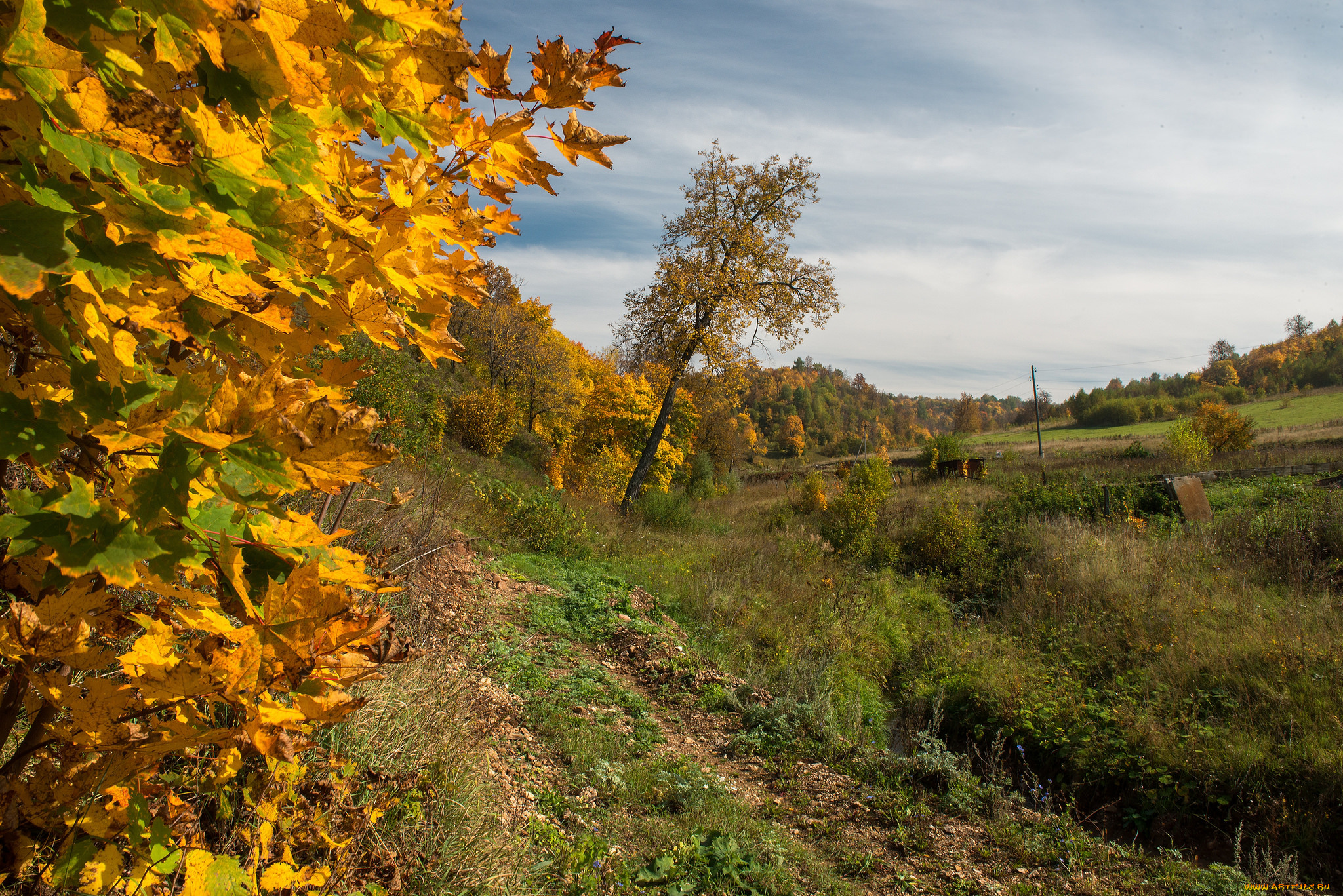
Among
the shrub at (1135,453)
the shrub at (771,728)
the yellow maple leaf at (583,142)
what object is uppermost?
the yellow maple leaf at (583,142)

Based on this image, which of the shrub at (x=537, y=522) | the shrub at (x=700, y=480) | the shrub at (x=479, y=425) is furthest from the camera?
the shrub at (x=700, y=480)

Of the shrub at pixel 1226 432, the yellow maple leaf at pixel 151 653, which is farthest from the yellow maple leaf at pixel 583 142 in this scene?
the shrub at pixel 1226 432

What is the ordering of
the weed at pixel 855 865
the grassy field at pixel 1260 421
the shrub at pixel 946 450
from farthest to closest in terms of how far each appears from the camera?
the grassy field at pixel 1260 421 → the shrub at pixel 946 450 → the weed at pixel 855 865

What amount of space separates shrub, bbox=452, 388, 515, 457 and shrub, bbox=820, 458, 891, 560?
1072 cm

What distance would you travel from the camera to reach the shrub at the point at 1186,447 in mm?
17766

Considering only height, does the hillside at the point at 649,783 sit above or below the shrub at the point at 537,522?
below

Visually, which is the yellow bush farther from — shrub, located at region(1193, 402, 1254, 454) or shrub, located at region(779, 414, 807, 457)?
shrub, located at region(779, 414, 807, 457)

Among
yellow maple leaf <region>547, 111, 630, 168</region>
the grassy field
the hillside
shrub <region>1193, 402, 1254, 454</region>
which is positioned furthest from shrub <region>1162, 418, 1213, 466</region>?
yellow maple leaf <region>547, 111, 630, 168</region>

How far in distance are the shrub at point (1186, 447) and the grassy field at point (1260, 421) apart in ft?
28.7

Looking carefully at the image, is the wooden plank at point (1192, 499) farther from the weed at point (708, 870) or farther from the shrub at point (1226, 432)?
the shrub at point (1226, 432)

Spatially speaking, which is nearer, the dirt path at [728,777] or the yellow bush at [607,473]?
the dirt path at [728,777]

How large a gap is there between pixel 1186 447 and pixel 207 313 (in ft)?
78.7

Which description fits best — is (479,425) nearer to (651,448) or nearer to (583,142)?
(651,448)

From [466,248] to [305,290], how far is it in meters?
0.34
